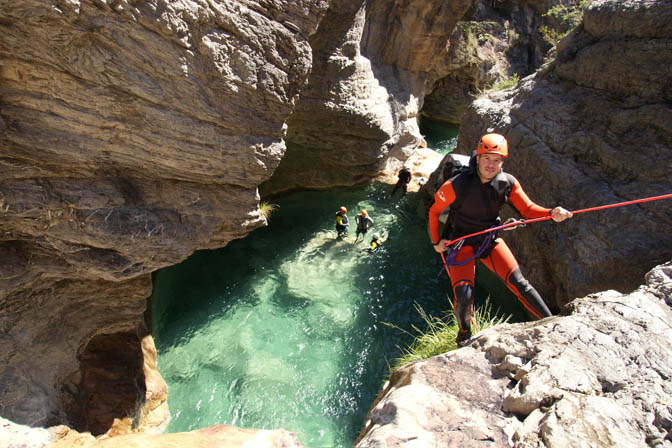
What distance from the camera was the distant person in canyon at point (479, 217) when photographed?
4.25m

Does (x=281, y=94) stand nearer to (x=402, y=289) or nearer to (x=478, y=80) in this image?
(x=402, y=289)

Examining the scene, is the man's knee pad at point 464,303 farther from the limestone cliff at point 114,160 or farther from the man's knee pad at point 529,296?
the limestone cliff at point 114,160

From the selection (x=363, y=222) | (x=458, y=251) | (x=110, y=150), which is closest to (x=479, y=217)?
(x=458, y=251)

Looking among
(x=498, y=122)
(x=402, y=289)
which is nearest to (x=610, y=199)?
(x=498, y=122)

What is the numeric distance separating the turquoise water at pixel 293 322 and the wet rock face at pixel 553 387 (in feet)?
12.0

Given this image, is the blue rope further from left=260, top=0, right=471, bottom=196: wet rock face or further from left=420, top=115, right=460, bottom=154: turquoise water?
left=420, top=115, right=460, bottom=154: turquoise water

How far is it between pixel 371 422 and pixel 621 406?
1.78m

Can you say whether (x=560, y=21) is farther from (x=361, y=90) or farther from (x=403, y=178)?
(x=361, y=90)

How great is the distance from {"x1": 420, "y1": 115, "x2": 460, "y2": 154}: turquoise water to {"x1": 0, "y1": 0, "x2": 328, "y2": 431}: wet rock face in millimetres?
13945

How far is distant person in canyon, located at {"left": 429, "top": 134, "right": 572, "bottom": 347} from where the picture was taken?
4.25 meters

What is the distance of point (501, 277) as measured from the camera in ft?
15.0

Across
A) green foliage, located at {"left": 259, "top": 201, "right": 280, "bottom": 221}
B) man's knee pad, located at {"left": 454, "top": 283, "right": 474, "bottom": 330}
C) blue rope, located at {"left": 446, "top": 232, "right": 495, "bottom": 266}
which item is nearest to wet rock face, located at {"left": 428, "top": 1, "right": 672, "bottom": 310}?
blue rope, located at {"left": 446, "top": 232, "right": 495, "bottom": 266}

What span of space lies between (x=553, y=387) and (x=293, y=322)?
5925mm

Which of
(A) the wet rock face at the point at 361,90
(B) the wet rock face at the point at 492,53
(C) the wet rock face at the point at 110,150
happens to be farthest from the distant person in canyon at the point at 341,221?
(B) the wet rock face at the point at 492,53
